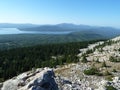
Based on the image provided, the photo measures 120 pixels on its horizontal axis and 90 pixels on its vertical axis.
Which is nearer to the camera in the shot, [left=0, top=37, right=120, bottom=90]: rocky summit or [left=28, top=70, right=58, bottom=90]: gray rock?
[left=28, top=70, right=58, bottom=90]: gray rock

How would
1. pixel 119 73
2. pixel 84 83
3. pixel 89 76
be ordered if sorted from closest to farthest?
pixel 84 83 → pixel 89 76 → pixel 119 73

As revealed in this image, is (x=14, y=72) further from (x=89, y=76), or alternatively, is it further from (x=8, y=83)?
(x=8, y=83)

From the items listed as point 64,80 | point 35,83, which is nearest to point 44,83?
point 35,83

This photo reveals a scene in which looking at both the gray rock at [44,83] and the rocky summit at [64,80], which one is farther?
the rocky summit at [64,80]

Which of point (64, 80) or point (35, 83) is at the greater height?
point (35, 83)

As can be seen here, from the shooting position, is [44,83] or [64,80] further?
[64,80]

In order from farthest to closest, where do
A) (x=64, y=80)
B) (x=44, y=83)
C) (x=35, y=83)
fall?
(x=64, y=80)
(x=44, y=83)
(x=35, y=83)

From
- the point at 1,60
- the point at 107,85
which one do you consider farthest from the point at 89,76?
the point at 1,60

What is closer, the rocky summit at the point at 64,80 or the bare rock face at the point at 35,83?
the bare rock face at the point at 35,83

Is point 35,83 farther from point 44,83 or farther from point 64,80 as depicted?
point 64,80

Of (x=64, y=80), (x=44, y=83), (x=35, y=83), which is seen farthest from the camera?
(x=64, y=80)

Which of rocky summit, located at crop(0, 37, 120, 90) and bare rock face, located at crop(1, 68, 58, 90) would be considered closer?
bare rock face, located at crop(1, 68, 58, 90)
